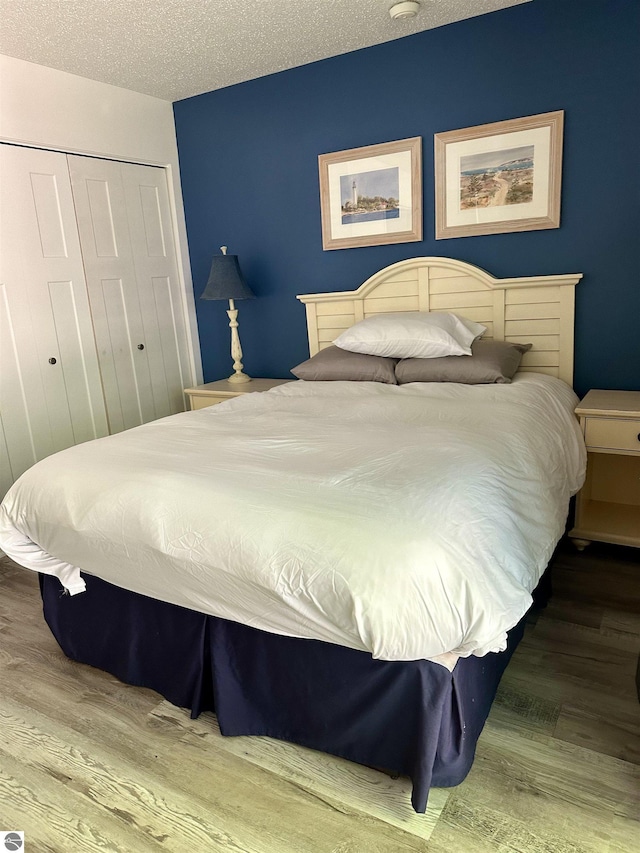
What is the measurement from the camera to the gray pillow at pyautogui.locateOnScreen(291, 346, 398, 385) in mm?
2973

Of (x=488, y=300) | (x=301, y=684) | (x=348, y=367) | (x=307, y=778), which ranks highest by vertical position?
(x=488, y=300)

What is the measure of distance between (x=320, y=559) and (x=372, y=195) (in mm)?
2600

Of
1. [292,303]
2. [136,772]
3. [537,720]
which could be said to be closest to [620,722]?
[537,720]

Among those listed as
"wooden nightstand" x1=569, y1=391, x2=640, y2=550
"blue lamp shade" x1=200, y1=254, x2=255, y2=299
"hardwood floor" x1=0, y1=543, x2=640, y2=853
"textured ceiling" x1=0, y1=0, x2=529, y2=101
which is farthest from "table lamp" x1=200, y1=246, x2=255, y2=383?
"hardwood floor" x1=0, y1=543, x2=640, y2=853

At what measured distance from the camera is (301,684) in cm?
160

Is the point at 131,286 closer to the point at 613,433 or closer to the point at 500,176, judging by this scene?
the point at 500,176

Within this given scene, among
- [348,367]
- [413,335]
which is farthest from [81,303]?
[413,335]

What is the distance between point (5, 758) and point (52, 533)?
0.66m

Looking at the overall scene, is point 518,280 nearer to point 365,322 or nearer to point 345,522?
point 365,322

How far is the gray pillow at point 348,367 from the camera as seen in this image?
297cm

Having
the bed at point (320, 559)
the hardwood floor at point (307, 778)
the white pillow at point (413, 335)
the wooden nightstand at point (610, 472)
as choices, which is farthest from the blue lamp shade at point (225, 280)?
the hardwood floor at point (307, 778)

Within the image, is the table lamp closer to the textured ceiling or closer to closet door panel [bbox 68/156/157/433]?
closet door panel [bbox 68/156/157/433]

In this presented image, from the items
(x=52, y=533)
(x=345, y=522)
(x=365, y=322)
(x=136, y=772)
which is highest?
(x=365, y=322)

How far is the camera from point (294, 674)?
160 cm
